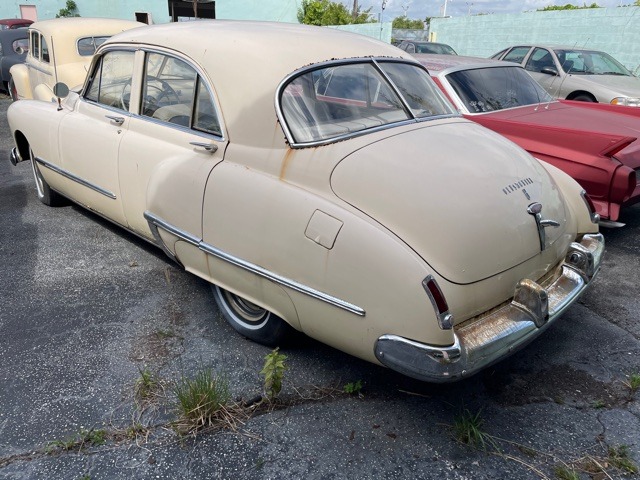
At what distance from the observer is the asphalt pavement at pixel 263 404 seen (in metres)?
2.32

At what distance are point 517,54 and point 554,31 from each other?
8791 millimetres

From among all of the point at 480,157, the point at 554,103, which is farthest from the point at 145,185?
the point at 554,103

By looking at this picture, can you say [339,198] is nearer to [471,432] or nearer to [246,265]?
[246,265]

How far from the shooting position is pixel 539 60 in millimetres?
9664

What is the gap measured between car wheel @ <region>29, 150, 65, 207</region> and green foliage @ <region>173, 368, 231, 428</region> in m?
3.33

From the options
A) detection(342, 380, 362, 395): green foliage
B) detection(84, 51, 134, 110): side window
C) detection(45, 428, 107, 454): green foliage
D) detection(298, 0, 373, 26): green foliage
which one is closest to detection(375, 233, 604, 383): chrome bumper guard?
detection(342, 380, 362, 395): green foliage

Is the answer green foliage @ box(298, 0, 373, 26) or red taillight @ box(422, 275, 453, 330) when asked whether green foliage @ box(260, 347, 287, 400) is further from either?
green foliage @ box(298, 0, 373, 26)

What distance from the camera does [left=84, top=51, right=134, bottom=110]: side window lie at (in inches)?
149

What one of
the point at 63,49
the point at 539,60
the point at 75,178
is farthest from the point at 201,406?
the point at 539,60

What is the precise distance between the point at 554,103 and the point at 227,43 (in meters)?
3.99

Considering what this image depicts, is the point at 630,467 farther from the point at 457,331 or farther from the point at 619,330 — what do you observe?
the point at 619,330

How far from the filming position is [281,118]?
9.07 feet

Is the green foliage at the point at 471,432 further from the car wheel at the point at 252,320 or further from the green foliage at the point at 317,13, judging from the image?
the green foliage at the point at 317,13

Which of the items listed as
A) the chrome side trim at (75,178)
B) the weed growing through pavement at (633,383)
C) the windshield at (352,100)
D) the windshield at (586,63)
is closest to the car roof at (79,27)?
the chrome side trim at (75,178)
